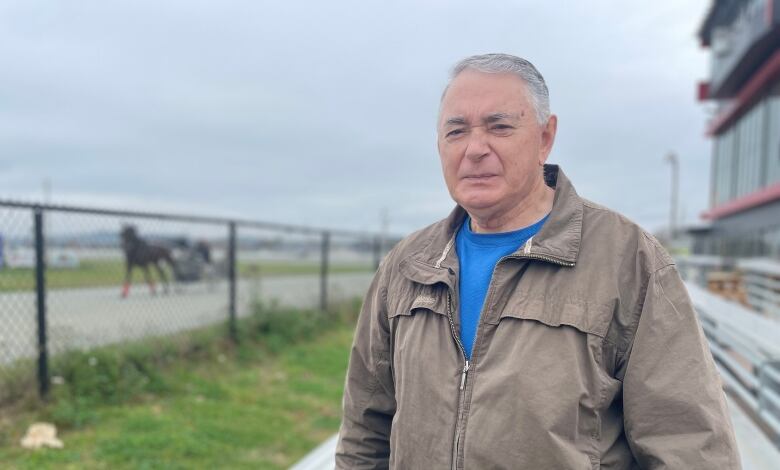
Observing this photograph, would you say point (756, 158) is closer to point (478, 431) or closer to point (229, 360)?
point (229, 360)

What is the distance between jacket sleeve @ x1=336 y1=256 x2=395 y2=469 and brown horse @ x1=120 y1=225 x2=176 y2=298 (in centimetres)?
426

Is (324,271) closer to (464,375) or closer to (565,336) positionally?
(464,375)

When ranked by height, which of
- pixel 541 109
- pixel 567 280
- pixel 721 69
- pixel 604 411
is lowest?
pixel 604 411

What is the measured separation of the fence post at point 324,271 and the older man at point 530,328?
25.2 ft

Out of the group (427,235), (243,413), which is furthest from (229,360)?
(427,235)

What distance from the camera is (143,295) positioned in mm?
5754

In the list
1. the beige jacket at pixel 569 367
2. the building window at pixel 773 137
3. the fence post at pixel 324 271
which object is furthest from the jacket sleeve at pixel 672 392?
the building window at pixel 773 137

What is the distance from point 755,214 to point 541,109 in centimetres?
2484

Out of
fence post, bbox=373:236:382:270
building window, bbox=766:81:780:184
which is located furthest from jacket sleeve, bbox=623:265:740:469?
building window, bbox=766:81:780:184

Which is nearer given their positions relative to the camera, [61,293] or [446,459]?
[446,459]

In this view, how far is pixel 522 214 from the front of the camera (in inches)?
66.8

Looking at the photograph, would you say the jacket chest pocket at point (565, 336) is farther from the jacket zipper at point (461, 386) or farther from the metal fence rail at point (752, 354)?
the metal fence rail at point (752, 354)

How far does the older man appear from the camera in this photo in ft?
4.48

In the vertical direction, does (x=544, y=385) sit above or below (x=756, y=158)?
below
